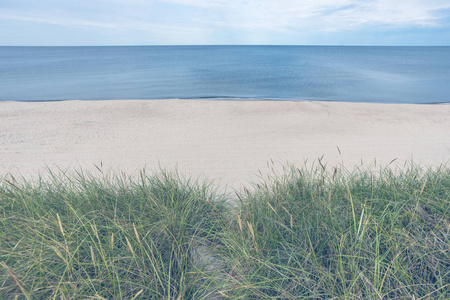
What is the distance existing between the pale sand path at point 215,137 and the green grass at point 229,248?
229cm

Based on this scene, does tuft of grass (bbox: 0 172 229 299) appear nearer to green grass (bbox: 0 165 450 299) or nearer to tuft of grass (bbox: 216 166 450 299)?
green grass (bbox: 0 165 450 299)

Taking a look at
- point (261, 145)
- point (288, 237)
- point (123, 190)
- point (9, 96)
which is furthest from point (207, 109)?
point (9, 96)

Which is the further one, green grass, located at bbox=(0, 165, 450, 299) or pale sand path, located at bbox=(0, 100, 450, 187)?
pale sand path, located at bbox=(0, 100, 450, 187)

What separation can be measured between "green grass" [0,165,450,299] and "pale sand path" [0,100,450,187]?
229 centimetres

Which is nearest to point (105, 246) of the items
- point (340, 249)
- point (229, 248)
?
point (229, 248)

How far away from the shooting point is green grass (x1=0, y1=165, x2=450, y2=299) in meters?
1.95

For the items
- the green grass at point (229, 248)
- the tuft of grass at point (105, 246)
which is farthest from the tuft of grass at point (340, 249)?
the tuft of grass at point (105, 246)

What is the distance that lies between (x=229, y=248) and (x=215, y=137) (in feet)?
18.4

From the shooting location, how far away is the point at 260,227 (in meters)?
2.62

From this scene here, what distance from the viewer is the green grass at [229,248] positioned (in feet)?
6.40

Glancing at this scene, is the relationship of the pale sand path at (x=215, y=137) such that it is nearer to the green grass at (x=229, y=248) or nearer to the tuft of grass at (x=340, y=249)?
the green grass at (x=229, y=248)

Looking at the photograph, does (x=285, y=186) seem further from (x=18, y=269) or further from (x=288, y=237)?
(x=18, y=269)

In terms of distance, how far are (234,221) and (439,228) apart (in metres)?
1.77

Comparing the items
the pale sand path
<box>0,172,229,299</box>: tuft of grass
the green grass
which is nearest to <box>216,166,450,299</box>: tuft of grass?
the green grass
